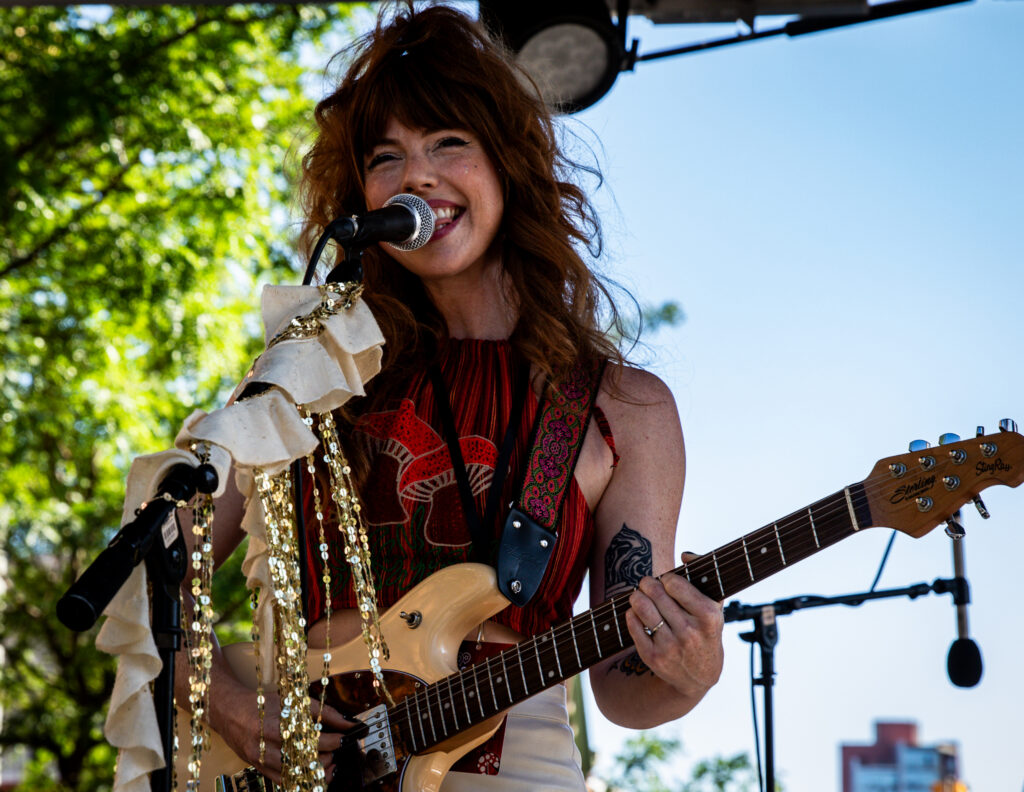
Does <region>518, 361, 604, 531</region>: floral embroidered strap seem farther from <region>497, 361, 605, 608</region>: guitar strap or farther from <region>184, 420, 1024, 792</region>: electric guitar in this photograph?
<region>184, 420, 1024, 792</region>: electric guitar

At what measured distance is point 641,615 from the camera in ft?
6.97

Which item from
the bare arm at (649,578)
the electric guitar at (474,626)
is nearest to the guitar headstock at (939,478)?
the electric guitar at (474,626)

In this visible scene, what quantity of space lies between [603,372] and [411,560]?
62 centimetres

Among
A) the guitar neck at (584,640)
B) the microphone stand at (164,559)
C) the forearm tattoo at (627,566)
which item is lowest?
the microphone stand at (164,559)

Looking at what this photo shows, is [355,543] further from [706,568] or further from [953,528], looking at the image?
[953,528]

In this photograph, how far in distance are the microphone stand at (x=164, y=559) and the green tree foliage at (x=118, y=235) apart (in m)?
5.97

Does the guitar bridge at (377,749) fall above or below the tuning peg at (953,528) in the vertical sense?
below

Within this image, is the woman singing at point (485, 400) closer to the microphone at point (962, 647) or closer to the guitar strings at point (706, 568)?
the guitar strings at point (706, 568)

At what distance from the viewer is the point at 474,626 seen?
2.30m

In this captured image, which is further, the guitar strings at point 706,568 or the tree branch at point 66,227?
the tree branch at point 66,227

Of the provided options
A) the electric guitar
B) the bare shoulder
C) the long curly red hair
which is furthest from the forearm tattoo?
the long curly red hair

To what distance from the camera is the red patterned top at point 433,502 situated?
2.35 meters

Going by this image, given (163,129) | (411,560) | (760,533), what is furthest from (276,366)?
(163,129)

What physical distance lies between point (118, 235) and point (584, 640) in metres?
5.98
